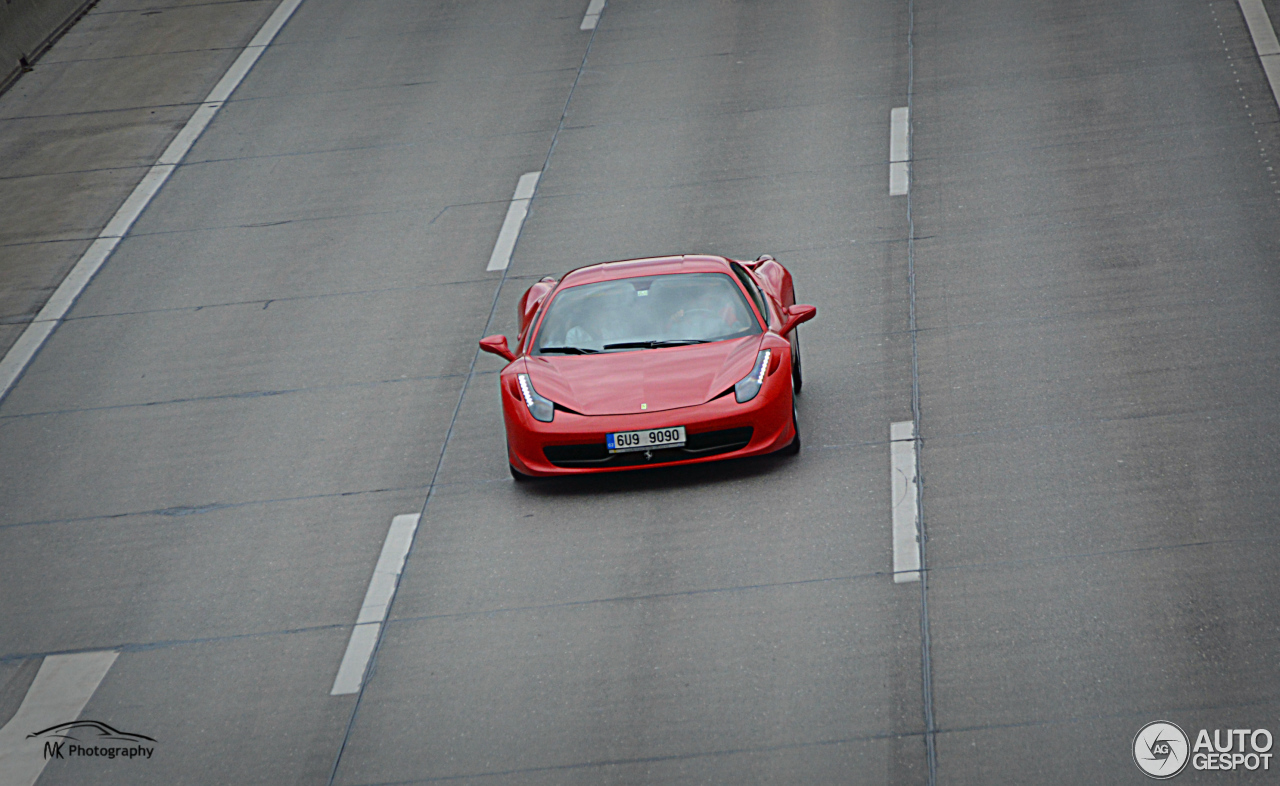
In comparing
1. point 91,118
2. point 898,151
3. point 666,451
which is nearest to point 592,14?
point 91,118

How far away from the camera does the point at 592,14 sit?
73.8 ft

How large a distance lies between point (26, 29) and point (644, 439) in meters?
17.8

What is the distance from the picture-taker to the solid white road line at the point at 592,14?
22044 mm

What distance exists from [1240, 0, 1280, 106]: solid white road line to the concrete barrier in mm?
17206

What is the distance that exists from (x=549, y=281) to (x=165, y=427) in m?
3.31

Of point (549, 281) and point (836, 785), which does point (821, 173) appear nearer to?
point (549, 281)

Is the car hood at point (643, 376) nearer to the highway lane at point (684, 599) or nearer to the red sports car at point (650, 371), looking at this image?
the red sports car at point (650, 371)

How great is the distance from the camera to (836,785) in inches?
260

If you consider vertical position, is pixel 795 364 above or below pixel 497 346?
below

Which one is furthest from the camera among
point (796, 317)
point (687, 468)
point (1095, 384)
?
point (1095, 384)

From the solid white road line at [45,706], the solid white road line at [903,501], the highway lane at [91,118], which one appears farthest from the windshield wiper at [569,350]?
the highway lane at [91,118]

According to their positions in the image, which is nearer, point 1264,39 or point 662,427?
point 662,427

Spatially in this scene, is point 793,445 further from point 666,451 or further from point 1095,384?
point 1095,384

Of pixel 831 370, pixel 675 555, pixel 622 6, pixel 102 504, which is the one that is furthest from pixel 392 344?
pixel 622 6
